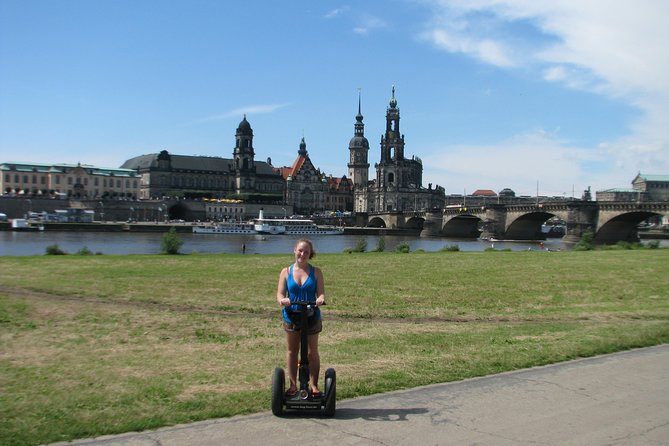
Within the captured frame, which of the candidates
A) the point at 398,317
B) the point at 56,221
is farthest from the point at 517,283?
the point at 56,221

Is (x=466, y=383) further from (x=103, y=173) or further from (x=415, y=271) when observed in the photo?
(x=103, y=173)

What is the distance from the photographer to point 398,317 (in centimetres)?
1406

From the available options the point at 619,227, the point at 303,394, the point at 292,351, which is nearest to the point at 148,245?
the point at 619,227

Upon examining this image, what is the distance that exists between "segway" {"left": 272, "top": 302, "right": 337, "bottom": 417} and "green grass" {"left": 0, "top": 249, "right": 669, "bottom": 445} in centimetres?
40

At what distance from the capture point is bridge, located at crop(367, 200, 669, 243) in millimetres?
80744

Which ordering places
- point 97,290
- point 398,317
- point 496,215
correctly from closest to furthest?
point 398,317, point 97,290, point 496,215

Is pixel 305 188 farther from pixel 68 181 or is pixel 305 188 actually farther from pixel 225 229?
pixel 225 229

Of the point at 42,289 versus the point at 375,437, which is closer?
the point at 375,437

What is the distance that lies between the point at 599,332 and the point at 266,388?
6924 millimetres

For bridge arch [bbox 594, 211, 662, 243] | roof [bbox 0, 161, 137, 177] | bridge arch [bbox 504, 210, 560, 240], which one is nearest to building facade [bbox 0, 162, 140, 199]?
roof [bbox 0, 161, 137, 177]

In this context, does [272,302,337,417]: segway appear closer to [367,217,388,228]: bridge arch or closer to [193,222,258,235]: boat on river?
[193,222,258,235]: boat on river

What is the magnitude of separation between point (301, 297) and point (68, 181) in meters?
150

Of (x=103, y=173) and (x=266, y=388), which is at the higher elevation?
(x=103, y=173)

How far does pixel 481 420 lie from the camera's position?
22.4ft
